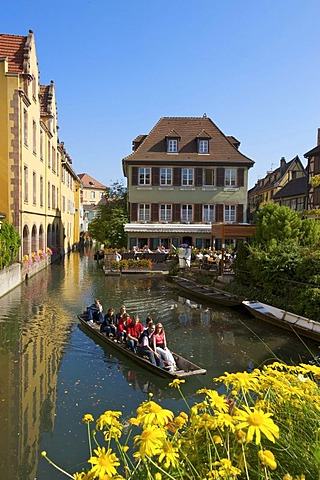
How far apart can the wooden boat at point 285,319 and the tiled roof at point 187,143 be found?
20.9m

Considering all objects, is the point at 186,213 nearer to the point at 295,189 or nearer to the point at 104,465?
the point at 295,189

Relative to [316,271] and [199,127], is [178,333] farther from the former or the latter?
[199,127]

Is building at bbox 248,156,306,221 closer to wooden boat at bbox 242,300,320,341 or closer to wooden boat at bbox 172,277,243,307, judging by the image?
wooden boat at bbox 172,277,243,307

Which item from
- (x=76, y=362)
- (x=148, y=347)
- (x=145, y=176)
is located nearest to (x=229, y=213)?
(x=145, y=176)

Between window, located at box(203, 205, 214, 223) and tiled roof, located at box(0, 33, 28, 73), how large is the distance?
18520mm

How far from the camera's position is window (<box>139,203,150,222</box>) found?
116 ft

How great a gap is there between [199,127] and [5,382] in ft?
106

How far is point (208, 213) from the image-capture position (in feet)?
117

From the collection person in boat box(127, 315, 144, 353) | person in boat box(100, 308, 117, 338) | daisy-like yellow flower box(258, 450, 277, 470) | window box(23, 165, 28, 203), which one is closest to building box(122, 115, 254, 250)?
window box(23, 165, 28, 203)

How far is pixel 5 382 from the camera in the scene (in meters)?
9.56

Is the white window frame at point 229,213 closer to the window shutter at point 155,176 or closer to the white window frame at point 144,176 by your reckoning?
the window shutter at point 155,176

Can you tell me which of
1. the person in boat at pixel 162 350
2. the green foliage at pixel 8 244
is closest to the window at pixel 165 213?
the green foliage at pixel 8 244

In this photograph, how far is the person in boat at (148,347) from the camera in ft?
33.7

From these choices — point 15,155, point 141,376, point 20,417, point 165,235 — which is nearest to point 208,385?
point 141,376
